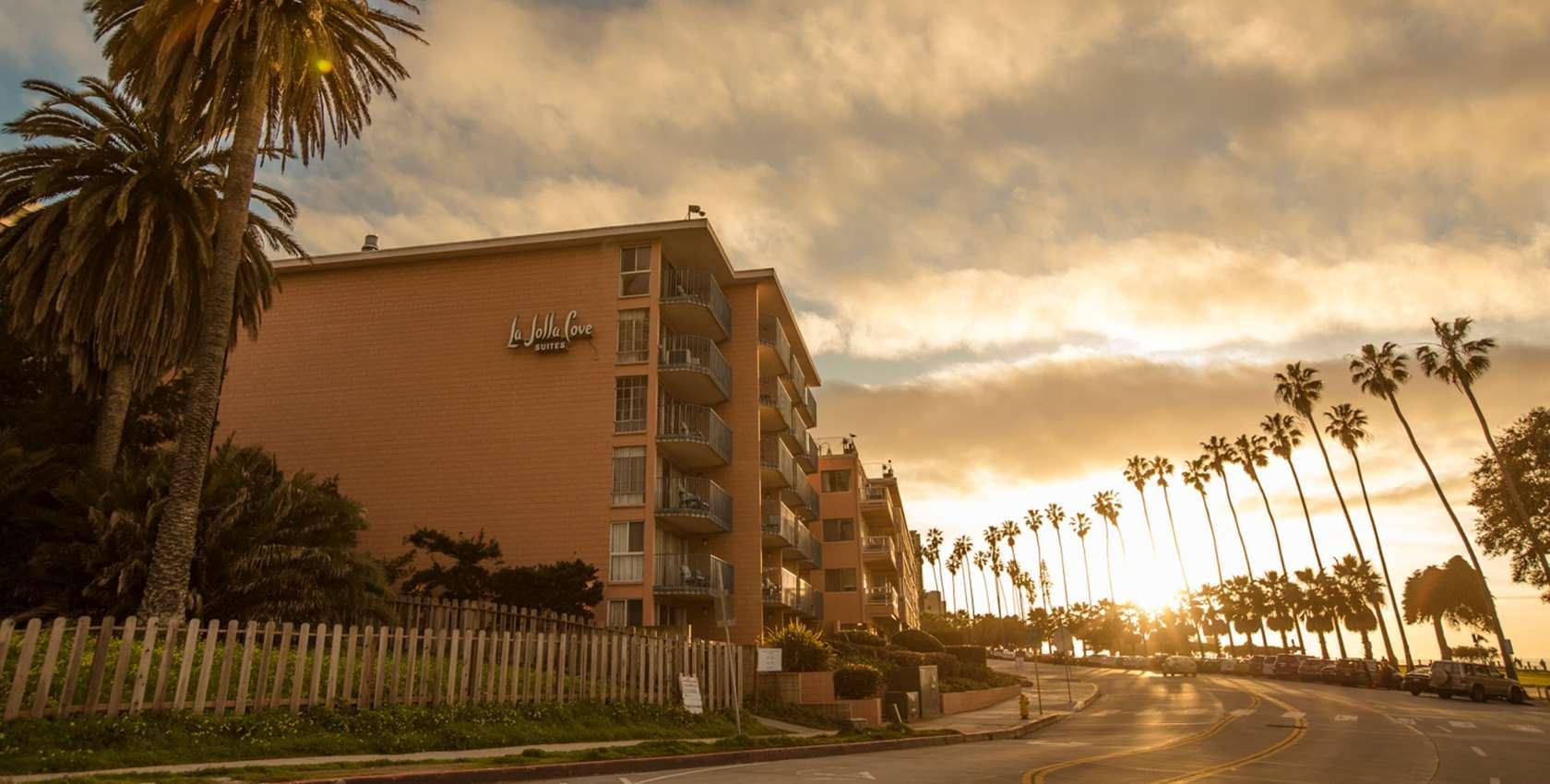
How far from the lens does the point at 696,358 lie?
Answer: 116 feet

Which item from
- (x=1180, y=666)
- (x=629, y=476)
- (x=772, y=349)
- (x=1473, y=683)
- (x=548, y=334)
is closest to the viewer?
(x=629, y=476)

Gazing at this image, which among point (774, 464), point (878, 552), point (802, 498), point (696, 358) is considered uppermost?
point (696, 358)

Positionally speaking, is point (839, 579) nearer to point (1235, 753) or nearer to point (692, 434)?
point (692, 434)

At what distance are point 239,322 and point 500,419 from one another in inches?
332

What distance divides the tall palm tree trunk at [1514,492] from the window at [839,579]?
35534mm

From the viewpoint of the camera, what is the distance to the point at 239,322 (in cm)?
2923

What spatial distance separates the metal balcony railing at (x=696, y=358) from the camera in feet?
112

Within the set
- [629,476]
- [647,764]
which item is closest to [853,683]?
[629,476]

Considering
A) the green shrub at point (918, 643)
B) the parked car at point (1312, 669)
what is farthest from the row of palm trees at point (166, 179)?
the parked car at point (1312, 669)

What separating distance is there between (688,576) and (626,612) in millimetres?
3018

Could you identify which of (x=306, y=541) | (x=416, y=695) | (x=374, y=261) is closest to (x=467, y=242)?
(x=374, y=261)

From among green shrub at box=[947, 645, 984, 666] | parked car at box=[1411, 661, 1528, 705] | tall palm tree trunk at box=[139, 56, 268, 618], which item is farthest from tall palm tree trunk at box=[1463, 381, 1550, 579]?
tall palm tree trunk at box=[139, 56, 268, 618]

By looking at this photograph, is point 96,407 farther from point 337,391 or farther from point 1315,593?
point 1315,593

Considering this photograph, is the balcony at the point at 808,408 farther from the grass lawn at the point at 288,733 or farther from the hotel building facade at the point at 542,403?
the grass lawn at the point at 288,733
